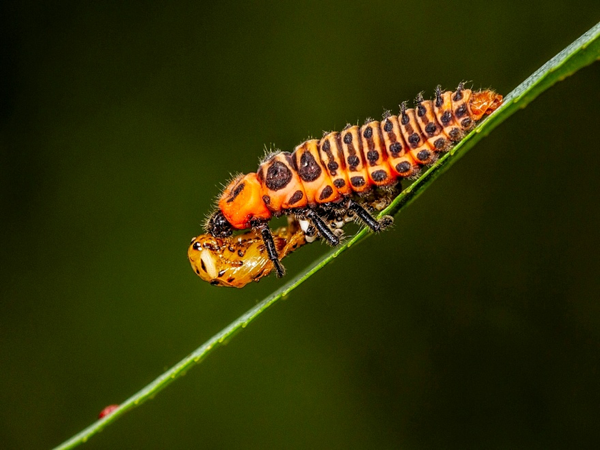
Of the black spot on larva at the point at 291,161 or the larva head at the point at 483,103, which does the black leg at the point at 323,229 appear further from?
the larva head at the point at 483,103

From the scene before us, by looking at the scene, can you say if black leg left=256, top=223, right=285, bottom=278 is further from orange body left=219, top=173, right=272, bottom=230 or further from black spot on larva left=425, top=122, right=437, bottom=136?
black spot on larva left=425, top=122, right=437, bottom=136

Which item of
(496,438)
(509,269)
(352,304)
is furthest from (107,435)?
(509,269)

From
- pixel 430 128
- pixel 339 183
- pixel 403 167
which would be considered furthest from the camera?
pixel 339 183

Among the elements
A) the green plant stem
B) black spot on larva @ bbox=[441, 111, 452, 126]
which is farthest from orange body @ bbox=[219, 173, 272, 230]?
black spot on larva @ bbox=[441, 111, 452, 126]

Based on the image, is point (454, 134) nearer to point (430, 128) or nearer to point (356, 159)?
point (430, 128)

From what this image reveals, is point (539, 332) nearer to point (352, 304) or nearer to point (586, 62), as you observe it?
point (352, 304)

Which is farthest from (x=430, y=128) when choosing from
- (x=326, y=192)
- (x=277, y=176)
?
(x=277, y=176)
